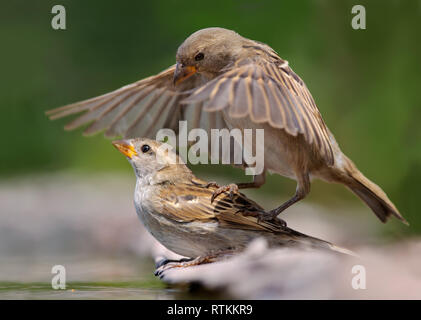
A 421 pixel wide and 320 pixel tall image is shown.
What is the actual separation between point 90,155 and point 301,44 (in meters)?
2.42

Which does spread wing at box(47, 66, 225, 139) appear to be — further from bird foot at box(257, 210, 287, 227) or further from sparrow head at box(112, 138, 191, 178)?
bird foot at box(257, 210, 287, 227)

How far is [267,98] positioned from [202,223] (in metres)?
0.79

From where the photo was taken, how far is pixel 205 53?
3.63 metres

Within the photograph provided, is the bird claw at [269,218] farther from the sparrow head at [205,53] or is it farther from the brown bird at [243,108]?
the sparrow head at [205,53]

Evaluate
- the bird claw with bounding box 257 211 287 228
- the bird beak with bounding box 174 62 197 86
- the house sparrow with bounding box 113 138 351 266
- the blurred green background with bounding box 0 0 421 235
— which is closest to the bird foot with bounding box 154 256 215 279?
the house sparrow with bounding box 113 138 351 266

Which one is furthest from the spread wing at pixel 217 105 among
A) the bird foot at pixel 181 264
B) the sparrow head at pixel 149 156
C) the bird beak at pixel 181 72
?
the bird foot at pixel 181 264

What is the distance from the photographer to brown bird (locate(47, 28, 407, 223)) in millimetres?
3064

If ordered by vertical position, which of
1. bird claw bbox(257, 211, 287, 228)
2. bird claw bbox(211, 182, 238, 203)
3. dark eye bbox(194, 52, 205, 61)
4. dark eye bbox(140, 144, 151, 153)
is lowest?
bird claw bbox(257, 211, 287, 228)

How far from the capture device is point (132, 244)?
4648mm

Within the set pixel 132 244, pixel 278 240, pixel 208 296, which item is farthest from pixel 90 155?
pixel 208 296

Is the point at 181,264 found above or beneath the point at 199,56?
beneath

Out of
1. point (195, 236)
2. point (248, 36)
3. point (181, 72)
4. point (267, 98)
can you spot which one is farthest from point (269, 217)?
point (248, 36)

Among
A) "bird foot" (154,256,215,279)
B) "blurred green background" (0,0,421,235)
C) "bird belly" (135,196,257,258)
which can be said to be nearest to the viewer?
"bird foot" (154,256,215,279)

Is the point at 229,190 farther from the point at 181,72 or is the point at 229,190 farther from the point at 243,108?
the point at 243,108
